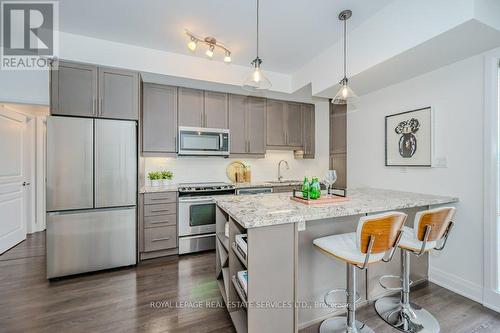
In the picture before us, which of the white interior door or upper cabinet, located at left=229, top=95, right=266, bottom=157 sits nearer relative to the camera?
the white interior door

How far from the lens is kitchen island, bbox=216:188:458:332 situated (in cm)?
134

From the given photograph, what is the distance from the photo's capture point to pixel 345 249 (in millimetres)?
1478

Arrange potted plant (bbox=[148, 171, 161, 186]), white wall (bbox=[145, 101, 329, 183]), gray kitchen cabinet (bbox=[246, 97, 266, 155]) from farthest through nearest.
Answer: gray kitchen cabinet (bbox=[246, 97, 266, 155]) → white wall (bbox=[145, 101, 329, 183]) → potted plant (bbox=[148, 171, 161, 186])

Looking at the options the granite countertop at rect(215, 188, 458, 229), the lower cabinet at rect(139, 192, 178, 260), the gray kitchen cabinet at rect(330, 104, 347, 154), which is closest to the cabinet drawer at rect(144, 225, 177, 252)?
the lower cabinet at rect(139, 192, 178, 260)

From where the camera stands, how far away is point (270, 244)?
137 cm

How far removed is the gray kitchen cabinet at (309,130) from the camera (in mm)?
4242

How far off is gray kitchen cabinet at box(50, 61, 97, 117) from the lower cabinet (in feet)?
4.12

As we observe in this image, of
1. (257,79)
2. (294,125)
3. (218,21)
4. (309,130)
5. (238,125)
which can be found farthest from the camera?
(309,130)

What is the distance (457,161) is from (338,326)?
1.98m

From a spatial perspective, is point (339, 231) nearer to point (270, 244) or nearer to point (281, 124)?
point (270, 244)

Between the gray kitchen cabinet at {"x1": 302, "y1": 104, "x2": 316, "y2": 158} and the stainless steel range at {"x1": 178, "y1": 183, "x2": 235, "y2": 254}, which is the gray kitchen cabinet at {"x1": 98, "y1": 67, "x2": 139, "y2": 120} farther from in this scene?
the gray kitchen cabinet at {"x1": 302, "y1": 104, "x2": 316, "y2": 158}

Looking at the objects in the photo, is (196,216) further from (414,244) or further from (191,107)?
(414,244)

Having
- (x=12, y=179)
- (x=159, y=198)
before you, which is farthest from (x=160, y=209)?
(x=12, y=179)

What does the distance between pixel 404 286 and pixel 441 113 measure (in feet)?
5.97
